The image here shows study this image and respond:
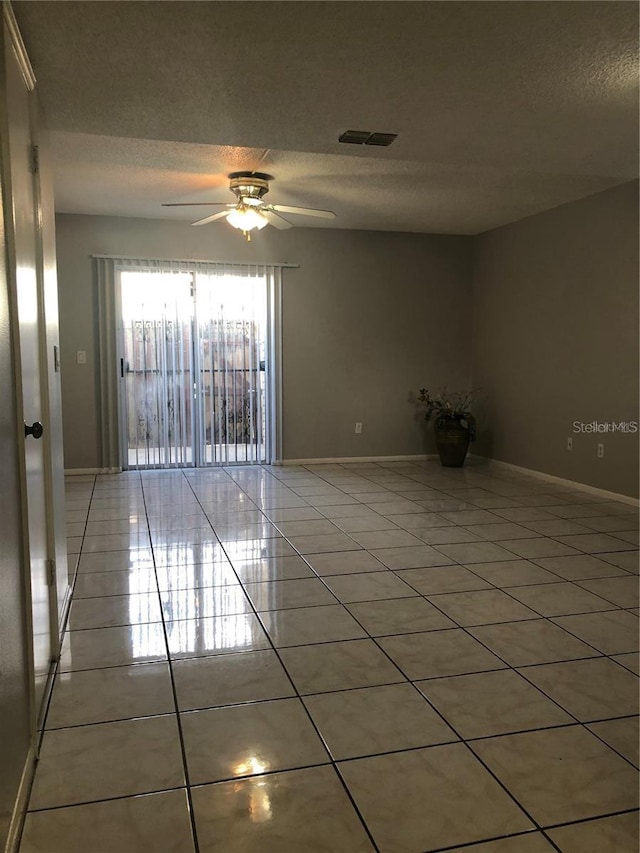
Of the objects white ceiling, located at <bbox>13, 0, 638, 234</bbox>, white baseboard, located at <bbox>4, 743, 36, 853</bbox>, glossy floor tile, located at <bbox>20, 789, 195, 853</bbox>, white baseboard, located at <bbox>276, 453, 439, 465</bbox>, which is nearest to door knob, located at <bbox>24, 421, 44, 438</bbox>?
white baseboard, located at <bbox>4, 743, 36, 853</bbox>

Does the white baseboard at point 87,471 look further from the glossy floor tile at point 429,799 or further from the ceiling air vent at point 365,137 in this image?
the glossy floor tile at point 429,799

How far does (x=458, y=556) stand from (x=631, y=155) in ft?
7.45

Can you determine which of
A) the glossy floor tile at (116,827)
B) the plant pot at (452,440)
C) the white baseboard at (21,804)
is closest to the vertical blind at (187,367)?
the plant pot at (452,440)

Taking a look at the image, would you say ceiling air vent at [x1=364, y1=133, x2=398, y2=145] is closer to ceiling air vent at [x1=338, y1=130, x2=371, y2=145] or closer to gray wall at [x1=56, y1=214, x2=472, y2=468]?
ceiling air vent at [x1=338, y1=130, x2=371, y2=145]

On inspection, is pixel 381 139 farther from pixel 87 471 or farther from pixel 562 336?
pixel 87 471

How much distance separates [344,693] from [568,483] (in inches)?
156

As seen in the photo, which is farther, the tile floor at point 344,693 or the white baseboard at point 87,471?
the white baseboard at point 87,471

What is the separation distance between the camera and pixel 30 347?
2.08 m

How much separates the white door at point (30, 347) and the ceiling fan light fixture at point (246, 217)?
240cm

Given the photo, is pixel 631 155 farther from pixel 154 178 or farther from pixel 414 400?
pixel 414 400

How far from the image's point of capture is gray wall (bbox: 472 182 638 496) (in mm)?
4938

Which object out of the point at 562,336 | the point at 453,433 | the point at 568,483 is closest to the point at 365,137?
the point at 562,336

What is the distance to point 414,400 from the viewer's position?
7.07 m

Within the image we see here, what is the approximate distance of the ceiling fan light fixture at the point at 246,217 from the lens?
4.63 m
